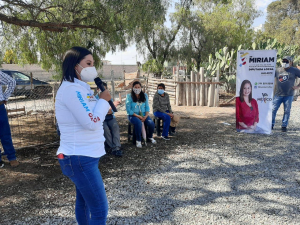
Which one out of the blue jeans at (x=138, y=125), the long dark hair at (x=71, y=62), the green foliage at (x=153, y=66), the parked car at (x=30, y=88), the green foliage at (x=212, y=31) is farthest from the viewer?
the green foliage at (x=212, y=31)

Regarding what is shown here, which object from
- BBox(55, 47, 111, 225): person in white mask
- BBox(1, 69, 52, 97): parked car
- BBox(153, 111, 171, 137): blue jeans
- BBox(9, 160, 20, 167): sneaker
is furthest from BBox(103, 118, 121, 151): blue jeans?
BBox(55, 47, 111, 225): person in white mask

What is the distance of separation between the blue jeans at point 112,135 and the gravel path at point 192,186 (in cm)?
29

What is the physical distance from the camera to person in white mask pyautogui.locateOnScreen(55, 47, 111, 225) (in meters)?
1.70

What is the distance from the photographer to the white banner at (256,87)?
19.8 ft

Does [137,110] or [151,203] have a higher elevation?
[137,110]

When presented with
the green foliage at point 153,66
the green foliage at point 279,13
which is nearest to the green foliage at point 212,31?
the green foliage at point 153,66

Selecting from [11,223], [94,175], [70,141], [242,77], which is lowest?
[11,223]

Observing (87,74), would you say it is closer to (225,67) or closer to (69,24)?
(69,24)

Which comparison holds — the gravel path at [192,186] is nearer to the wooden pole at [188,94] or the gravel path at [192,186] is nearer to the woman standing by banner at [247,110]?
the woman standing by banner at [247,110]

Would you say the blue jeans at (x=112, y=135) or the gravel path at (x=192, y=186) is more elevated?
the blue jeans at (x=112, y=135)

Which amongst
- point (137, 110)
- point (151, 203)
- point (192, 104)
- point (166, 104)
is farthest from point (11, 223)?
point (192, 104)

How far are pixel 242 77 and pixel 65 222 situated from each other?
531 centimetres

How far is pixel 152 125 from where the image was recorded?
5.82 meters

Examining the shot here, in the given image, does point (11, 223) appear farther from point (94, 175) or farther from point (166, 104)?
point (166, 104)
